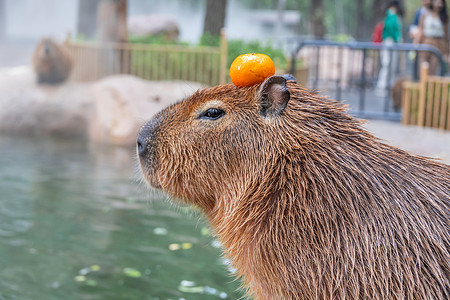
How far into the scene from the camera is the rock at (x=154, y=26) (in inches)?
833

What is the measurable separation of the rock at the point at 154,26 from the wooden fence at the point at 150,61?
7.96m

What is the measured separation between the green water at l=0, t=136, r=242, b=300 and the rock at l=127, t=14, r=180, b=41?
43.4 ft

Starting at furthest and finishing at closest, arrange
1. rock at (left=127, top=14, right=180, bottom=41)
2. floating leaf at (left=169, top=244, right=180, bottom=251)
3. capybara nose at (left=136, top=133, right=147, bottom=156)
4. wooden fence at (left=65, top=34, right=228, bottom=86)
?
1. rock at (left=127, top=14, right=180, bottom=41)
2. wooden fence at (left=65, top=34, right=228, bottom=86)
3. floating leaf at (left=169, top=244, right=180, bottom=251)
4. capybara nose at (left=136, top=133, right=147, bottom=156)

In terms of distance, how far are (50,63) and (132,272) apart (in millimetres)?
8807

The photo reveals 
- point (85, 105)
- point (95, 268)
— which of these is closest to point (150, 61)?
point (85, 105)

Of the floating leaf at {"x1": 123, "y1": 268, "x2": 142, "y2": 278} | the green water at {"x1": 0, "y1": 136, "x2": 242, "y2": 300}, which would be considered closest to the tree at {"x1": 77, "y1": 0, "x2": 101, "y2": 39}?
the green water at {"x1": 0, "y1": 136, "x2": 242, "y2": 300}

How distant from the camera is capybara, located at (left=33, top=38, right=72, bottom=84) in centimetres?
1262

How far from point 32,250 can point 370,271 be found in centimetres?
405

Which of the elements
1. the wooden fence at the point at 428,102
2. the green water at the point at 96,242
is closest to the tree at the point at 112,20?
the green water at the point at 96,242

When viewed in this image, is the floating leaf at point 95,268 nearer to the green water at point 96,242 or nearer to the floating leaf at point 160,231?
the green water at point 96,242

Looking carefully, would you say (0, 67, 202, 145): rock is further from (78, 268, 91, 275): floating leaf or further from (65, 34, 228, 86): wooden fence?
(78, 268, 91, 275): floating leaf

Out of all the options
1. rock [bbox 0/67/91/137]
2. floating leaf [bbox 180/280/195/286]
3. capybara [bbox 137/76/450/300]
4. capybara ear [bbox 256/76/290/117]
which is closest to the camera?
capybara [bbox 137/76/450/300]

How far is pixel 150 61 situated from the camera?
39.8 feet

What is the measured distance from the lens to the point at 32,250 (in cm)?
520
